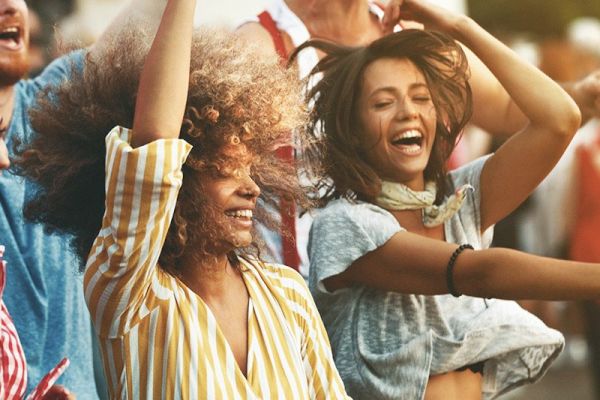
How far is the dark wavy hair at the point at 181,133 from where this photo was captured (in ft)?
10.1

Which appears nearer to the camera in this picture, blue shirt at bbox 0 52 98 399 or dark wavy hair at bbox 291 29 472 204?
dark wavy hair at bbox 291 29 472 204

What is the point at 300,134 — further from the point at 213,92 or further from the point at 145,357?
the point at 145,357

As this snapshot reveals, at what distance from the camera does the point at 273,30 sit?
434 centimetres

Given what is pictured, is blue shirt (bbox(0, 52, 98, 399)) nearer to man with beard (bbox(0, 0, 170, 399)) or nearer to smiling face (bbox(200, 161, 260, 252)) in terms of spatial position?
man with beard (bbox(0, 0, 170, 399))

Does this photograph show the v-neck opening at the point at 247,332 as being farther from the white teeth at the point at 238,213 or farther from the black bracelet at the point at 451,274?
the black bracelet at the point at 451,274

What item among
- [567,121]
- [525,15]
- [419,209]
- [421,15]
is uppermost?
[525,15]

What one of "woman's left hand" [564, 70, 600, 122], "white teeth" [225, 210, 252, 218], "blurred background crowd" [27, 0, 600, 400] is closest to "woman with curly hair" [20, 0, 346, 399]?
"white teeth" [225, 210, 252, 218]

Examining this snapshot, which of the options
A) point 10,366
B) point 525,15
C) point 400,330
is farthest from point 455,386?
point 525,15

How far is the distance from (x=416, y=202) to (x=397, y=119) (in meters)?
0.23

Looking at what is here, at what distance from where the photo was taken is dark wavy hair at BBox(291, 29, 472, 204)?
3.74 m

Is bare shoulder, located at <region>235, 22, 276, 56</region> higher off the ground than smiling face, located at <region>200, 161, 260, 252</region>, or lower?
higher

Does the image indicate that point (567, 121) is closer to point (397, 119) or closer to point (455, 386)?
point (397, 119)

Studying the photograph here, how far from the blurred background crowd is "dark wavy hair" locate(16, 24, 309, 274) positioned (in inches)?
153

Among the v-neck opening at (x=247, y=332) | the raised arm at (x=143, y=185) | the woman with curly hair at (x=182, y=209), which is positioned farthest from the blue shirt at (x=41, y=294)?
the raised arm at (x=143, y=185)
